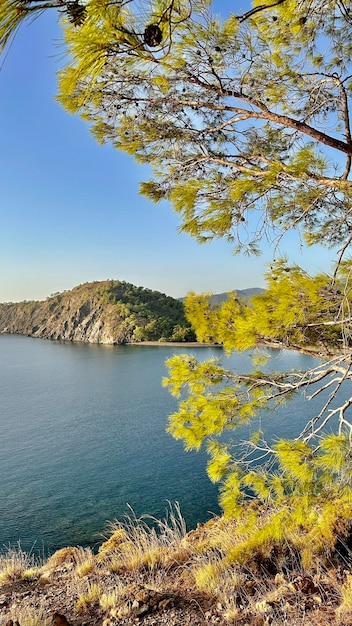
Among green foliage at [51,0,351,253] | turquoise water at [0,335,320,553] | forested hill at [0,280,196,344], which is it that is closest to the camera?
green foliage at [51,0,351,253]

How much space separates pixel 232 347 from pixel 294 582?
1811mm

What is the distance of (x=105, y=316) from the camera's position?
55062 millimetres

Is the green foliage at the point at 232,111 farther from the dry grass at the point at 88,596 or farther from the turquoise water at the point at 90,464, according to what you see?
the dry grass at the point at 88,596

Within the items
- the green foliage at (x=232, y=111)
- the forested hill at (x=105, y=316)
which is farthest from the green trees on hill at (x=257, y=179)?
the forested hill at (x=105, y=316)

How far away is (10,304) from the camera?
302 feet

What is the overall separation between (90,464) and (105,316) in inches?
1786

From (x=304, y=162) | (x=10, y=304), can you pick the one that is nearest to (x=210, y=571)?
(x=304, y=162)

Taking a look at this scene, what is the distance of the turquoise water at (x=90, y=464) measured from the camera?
25.1 feet

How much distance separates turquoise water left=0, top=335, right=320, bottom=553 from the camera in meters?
7.65

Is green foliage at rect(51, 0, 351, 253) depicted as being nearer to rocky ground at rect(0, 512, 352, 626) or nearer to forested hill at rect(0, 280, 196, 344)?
rocky ground at rect(0, 512, 352, 626)

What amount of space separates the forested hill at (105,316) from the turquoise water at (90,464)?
23348mm

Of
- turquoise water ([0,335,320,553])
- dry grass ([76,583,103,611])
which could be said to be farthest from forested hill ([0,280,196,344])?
dry grass ([76,583,103,611])

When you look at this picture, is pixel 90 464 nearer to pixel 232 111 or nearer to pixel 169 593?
pixel 169 593

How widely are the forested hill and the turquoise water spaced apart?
23.3 metres
